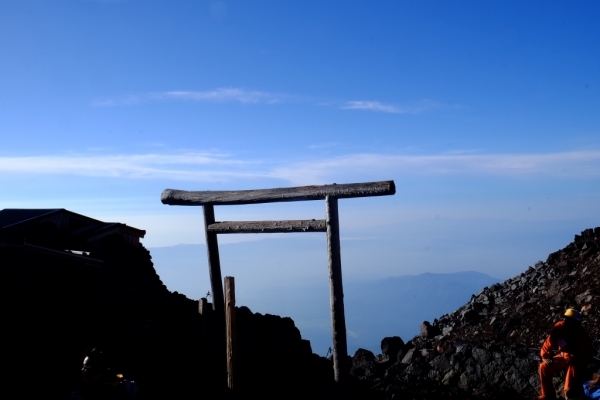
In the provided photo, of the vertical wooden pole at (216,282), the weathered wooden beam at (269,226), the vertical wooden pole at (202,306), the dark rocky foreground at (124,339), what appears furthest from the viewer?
the vertical wooden pole at (202,306)

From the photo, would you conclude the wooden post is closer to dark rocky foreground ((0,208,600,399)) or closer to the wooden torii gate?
dark rocky foreground ((0,208,600,399))

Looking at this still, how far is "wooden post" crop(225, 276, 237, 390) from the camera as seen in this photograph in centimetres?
1054

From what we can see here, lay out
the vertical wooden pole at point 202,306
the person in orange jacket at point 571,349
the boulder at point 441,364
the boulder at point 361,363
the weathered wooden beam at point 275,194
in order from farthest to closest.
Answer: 1. the boulder at point 361,363
2. the vertical wooden pole at point 202,306
3. the boulder at point 441,364
4. the weathered wooden beam at point 275,194
5. the person in orange jacket at point 571,349

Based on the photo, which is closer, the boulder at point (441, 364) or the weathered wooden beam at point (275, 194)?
the weathered wooden beam at point (275, 194)

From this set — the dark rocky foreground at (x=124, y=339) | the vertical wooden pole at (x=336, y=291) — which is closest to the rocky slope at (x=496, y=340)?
the vertical wooden pole at (x=336, y=291)

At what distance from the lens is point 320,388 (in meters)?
11.6

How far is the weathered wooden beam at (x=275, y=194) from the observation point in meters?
9.86

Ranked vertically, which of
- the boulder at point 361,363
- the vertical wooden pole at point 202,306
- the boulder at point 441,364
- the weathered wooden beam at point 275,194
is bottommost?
the boulder at point 361,363

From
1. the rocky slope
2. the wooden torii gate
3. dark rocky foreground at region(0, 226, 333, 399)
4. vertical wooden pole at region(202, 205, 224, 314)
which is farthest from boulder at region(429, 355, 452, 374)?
vertical wooden pole at region(202, 205, 224, 314)

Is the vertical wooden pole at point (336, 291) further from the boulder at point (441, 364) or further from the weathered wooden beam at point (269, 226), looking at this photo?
the boulder at point (441, 364)

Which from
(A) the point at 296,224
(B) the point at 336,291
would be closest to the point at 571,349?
(B) the point at 336,291

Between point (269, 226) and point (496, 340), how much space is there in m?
7.69

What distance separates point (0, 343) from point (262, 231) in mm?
5451

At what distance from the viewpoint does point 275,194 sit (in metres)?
11.1
